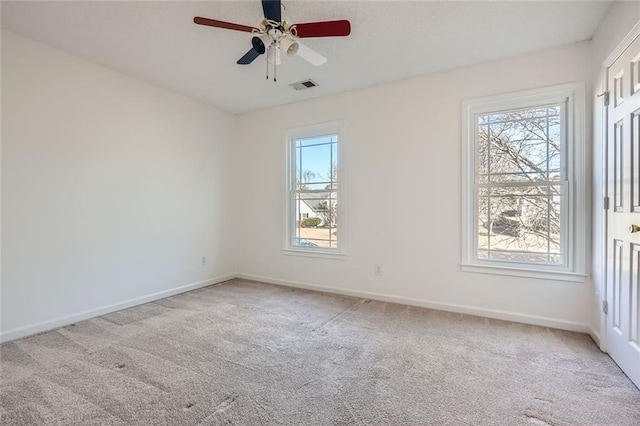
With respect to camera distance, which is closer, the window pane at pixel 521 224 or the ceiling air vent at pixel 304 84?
the window pane at pixel 521 224

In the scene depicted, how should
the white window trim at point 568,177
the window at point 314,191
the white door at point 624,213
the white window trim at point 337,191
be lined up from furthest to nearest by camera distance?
the window at point 314,191, the white window trim at point 337,191, the white window trim at point 568,177, the white door at point 624,213

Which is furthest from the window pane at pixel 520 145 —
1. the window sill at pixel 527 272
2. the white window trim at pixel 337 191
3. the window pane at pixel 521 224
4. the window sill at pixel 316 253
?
the window sill at pixel 316 253

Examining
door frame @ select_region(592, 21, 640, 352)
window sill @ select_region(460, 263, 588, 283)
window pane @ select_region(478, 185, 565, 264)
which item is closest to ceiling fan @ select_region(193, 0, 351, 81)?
door frame @ select_region(592, 21, 640, 352)

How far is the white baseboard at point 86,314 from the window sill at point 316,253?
134 centimetres

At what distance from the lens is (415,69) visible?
3354mm

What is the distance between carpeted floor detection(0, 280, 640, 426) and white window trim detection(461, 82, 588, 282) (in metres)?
0.55

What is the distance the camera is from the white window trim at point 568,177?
2789mm

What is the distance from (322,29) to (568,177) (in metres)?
2.66

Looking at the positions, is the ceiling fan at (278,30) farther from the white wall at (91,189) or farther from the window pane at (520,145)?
the window pane at (520,145)

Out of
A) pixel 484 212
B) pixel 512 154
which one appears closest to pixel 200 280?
pixel 484 212

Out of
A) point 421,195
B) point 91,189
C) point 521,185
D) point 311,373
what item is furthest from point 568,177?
point 91,189

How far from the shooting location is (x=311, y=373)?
2.12m

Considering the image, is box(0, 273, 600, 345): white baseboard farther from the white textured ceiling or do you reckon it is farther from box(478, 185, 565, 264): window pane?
the white textured ceiling

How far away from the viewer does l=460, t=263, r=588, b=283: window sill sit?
283 cm
